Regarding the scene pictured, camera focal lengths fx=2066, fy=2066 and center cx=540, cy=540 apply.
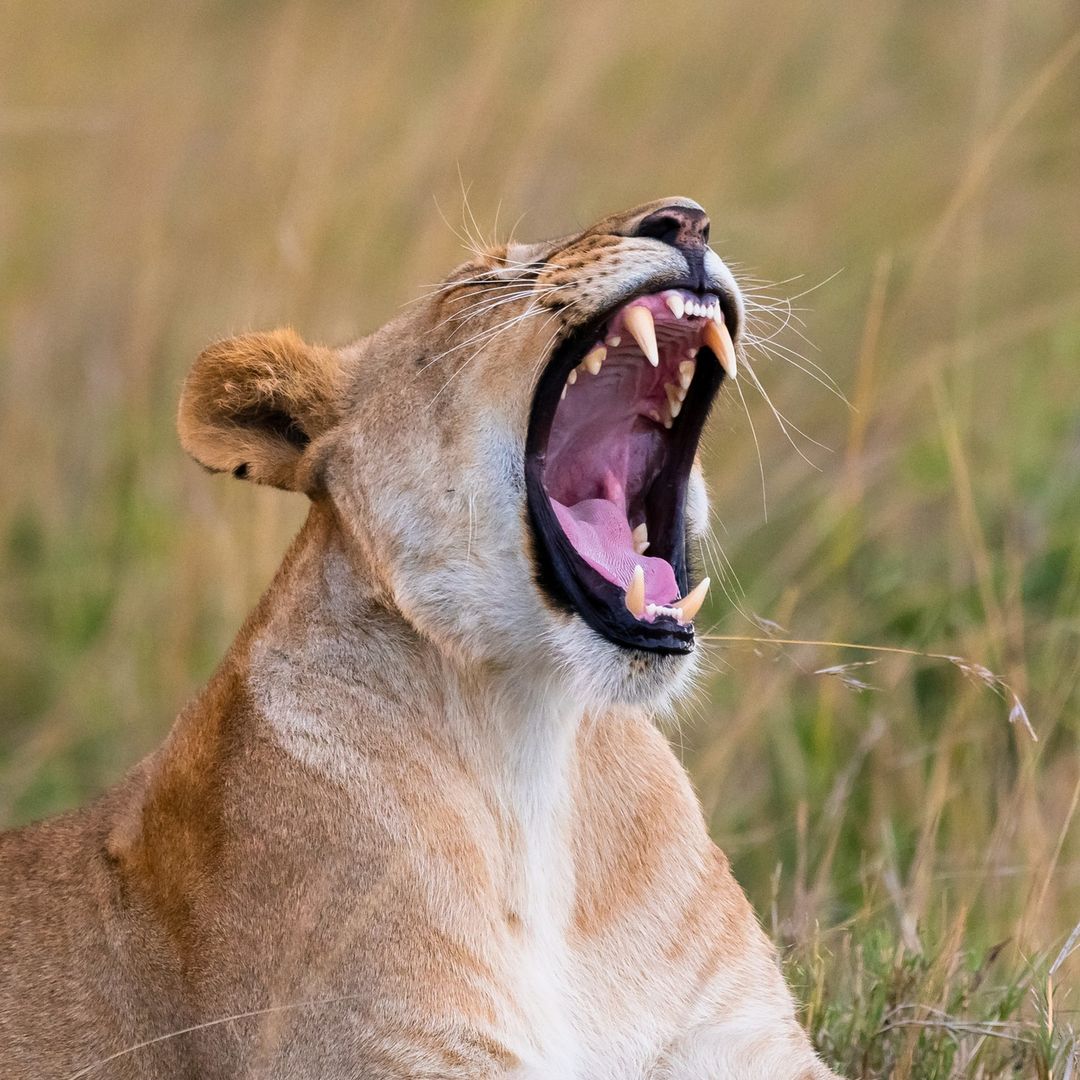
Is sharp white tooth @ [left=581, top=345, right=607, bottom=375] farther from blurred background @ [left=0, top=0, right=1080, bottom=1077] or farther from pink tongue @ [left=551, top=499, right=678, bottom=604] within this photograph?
blurred background @ [left=0, top=0, right=1080, bottom=1077]

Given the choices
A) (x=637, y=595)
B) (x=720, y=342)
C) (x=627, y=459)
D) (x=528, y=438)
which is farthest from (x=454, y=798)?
(x=720, y=342)

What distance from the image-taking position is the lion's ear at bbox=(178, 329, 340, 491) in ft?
11.7

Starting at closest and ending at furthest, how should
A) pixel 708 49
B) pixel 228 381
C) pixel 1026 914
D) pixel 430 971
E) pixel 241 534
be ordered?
pixel 430 971 < pixel 228 381 < pixel 1026 914 < pixel 241 534 < pixel 708 49

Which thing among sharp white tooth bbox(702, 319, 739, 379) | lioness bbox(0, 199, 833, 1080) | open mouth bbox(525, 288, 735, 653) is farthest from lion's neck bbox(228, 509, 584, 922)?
sharp white tooth bbox(702, 319, 739, 379)

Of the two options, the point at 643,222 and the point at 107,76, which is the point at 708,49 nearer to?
the point at 107,76

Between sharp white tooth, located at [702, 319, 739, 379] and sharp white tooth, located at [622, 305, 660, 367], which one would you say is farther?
sharp white tooth, located at [702, 319, 739, 379]

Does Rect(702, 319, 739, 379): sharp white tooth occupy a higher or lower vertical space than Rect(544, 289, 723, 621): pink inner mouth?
higher

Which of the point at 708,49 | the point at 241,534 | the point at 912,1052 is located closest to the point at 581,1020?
the point at 912,1052

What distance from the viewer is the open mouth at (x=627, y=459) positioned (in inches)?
129

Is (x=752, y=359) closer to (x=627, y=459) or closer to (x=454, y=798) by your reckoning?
(x=627, y=459)

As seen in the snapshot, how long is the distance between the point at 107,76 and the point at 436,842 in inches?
224

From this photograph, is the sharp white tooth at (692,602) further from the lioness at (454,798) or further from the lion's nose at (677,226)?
the lion's nose at (677,226)

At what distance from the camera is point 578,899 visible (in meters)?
3.33

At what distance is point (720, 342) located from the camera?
11.0 ft
